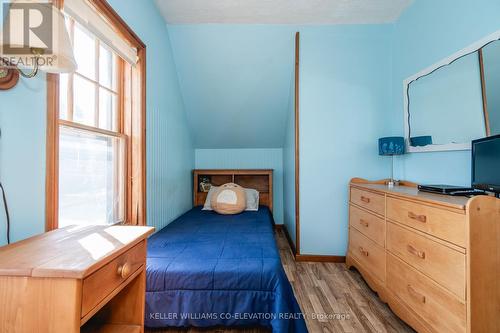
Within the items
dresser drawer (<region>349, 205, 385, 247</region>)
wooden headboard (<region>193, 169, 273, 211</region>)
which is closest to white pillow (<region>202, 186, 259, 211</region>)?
wooden headboard (<region>193, 169, 273, 211</region>)

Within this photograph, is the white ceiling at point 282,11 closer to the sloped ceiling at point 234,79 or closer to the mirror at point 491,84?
the sloped ceiling at point 234,79

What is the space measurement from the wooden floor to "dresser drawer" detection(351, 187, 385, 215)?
72 centimetres

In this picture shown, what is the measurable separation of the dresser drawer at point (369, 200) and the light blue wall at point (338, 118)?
0.26 meters

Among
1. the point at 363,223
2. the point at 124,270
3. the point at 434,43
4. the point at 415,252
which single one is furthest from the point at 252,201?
the point at 434,43

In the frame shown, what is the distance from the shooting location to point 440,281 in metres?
1.13

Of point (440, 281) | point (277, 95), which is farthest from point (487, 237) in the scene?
point (277, 95)

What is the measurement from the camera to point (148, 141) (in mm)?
1831

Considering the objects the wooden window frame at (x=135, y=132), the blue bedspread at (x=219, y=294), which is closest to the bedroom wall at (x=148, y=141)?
the wooden window frame at (x=135, y=132)

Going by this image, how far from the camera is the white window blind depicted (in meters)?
1.09

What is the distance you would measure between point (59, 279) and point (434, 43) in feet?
9.13

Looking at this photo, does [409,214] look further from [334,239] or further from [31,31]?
[31,31]

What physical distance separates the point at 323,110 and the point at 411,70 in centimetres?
87

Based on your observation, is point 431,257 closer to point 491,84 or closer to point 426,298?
point 426,298

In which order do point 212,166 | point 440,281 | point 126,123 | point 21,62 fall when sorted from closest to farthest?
1. point 21,62
2. point 440,281
3. point 126,123
4. point 212,166
